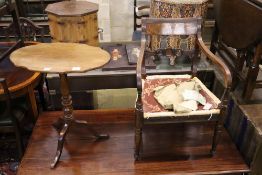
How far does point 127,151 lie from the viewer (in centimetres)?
198

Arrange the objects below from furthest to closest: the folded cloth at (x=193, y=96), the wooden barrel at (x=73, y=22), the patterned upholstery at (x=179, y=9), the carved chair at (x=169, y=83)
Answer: the wooden barrel at (x=73, y=22), the patterned upholstery at (x=179, y=9), the folded cloth at (x=193, y=96), the carved chair at (x=169, y=83)

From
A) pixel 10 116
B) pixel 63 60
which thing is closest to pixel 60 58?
pixel 63 60

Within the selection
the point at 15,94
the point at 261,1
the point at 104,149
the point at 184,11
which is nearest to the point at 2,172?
the point at 15,94

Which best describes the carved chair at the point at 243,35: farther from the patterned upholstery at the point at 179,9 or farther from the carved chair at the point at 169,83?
the carved chair at the point at 169,83

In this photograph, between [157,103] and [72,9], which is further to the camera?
[72,9]

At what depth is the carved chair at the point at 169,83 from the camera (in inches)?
65.2

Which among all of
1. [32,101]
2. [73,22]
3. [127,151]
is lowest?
[127,151]

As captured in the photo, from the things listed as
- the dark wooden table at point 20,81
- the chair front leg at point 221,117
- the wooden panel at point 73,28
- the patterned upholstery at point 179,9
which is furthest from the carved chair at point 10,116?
the chair front leg at point 221,117

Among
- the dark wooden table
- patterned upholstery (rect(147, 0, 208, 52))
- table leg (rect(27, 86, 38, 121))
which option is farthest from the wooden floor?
patterned upholstery (rect(147, 0, 208, 52))

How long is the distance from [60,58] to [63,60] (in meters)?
0.05

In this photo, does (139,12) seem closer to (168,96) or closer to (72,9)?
(72,9)

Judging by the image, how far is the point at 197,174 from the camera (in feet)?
5.86

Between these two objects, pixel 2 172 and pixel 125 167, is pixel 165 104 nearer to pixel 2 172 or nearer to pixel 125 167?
pixel 125 167

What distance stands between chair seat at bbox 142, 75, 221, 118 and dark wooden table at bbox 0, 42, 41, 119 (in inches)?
34.9
